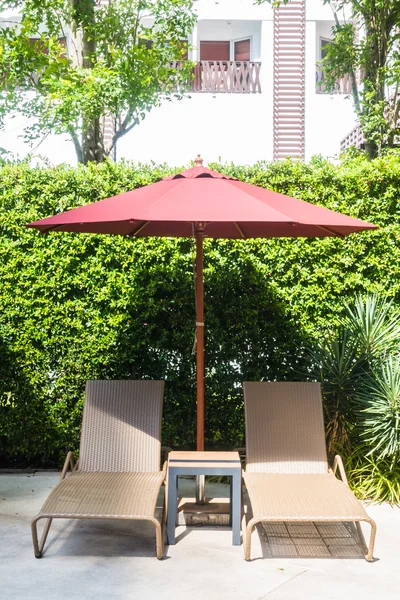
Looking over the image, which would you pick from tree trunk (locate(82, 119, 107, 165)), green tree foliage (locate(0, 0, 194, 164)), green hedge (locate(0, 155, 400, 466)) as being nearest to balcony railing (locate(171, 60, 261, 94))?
green tree foliage (locate(0, 0, 194, 164))

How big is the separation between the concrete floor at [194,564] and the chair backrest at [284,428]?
0.50m

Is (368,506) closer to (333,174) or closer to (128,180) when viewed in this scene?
(333,174)

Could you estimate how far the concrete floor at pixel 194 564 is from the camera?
14.0 ft

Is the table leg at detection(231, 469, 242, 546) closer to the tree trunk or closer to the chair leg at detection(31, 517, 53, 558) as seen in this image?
the chair leg at detection(31, 517, 53, 558)

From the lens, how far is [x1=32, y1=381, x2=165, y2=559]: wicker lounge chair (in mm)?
5109

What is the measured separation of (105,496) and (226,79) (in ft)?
53.0

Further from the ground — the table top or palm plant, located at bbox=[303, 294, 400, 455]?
palm plant, located at bbox=[303, 294, 400, 455]

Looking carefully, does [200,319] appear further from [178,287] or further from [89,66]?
[89,66]

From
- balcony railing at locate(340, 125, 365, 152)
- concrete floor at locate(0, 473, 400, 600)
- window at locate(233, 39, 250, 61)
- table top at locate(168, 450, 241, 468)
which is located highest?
window at locate(233, 39, 250, 61)

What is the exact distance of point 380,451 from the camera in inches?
251

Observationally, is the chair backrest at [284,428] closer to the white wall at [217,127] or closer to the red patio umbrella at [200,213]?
the red patio umbrella at [200,213]

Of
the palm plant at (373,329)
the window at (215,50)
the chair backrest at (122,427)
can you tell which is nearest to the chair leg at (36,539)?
the chair backrest at (122,427)

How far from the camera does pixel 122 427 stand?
5.84 m

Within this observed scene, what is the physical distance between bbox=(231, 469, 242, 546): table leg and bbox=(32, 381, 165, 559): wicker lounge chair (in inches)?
22.5
